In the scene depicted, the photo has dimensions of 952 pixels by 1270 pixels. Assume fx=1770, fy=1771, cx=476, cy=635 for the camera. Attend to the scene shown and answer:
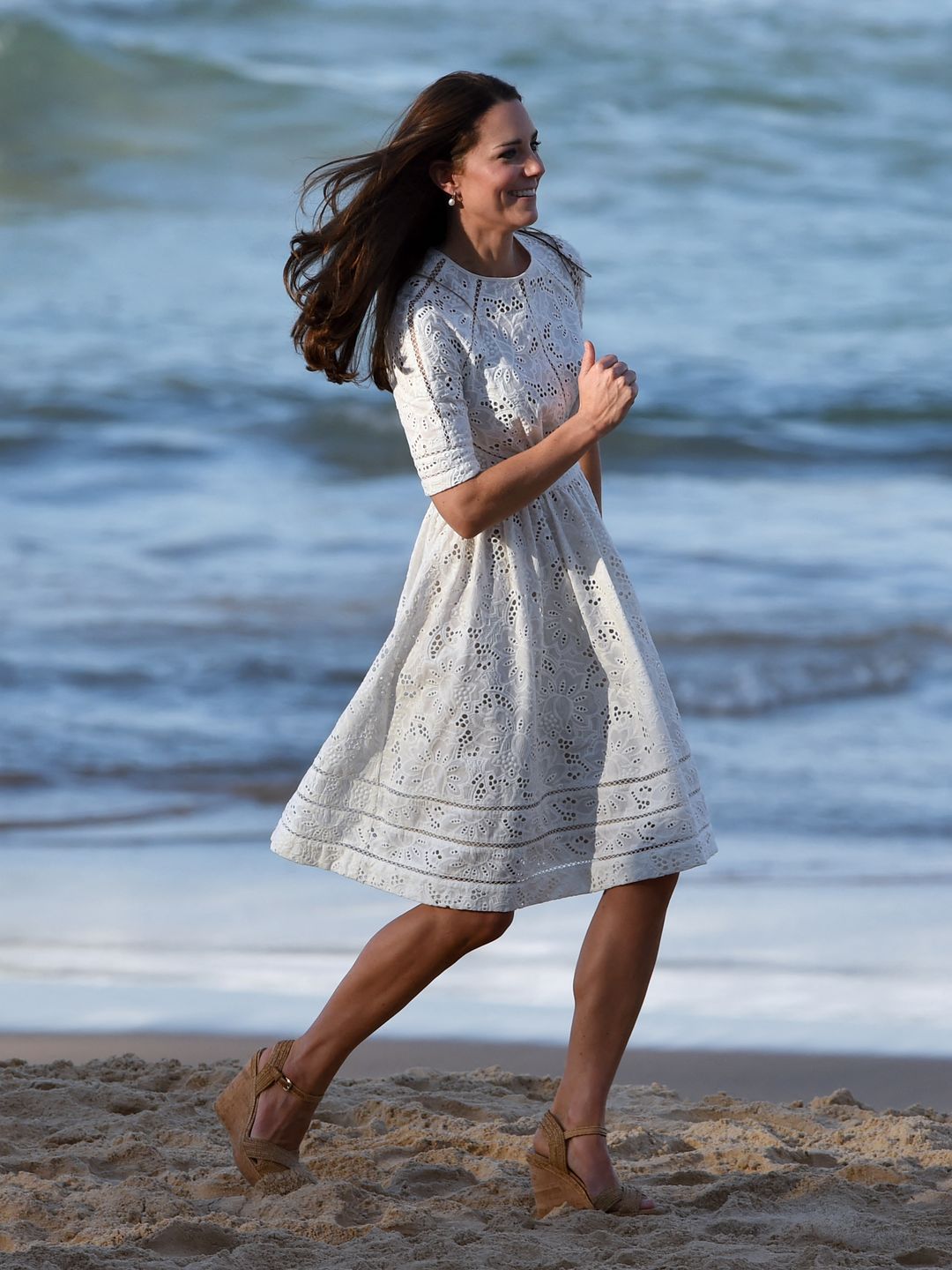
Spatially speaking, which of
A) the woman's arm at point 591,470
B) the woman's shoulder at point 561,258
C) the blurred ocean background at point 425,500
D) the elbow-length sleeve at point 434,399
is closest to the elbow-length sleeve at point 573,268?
the woman's shoulder at point 561,258

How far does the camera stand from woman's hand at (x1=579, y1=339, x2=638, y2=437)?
278 centimetres

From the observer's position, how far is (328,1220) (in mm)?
2992

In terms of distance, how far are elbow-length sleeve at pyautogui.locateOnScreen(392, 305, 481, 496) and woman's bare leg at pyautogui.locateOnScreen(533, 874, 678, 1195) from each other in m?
0.76

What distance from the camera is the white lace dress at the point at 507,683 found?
9.64 ft

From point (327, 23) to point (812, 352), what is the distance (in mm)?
8560

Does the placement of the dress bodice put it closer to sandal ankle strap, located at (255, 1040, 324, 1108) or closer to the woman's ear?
the woman's ear

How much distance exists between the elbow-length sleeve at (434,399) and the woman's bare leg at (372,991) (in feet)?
2.40

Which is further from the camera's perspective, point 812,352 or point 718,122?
point 718,122

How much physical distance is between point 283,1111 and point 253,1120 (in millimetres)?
64

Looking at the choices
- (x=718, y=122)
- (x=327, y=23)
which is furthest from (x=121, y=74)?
(x=718, y=122)

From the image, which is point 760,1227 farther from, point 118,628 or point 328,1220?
point 118,628

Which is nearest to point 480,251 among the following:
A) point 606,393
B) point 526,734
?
point 606,393

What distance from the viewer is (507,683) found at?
2.97m

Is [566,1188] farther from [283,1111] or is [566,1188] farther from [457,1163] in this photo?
[283,1111]
